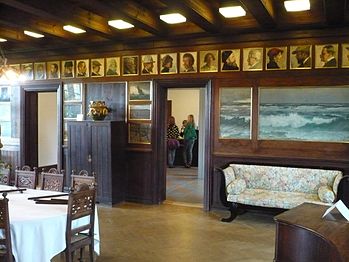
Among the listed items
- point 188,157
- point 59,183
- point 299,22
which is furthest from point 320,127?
point 188,157

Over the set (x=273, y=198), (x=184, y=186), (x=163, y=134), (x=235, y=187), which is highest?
(x=163, y=134)

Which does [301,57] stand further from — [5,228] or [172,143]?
[172,143]

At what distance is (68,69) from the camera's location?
7.41 metres

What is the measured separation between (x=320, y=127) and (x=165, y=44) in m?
2.92

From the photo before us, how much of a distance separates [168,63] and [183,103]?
21.8 feet

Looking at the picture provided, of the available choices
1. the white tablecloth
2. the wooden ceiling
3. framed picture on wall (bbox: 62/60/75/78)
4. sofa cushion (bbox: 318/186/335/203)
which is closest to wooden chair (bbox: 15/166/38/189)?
the white tablecloth

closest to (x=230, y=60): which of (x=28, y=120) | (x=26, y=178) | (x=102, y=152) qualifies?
(x=102, y=152)

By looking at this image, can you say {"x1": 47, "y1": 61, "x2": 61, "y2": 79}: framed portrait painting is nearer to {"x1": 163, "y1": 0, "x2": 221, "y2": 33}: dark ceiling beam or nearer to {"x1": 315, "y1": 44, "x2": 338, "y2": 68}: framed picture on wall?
{"x1": 163, "y1": 0, "x2": 221, "y2": 33}: dark ceiling beam

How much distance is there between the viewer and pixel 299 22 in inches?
216

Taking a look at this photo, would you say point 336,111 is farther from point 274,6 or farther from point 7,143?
point 7,143

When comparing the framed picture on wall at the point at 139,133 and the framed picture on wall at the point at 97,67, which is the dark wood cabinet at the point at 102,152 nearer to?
the framed picture on wall at the point at 139,133

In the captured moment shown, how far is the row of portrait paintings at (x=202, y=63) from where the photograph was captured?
5.58m

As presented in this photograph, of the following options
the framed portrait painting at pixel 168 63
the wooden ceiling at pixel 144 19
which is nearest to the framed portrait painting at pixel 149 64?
the framed portrait painting at pixel 168 63

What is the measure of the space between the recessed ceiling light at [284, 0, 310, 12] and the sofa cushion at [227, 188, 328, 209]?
8.57 feet
